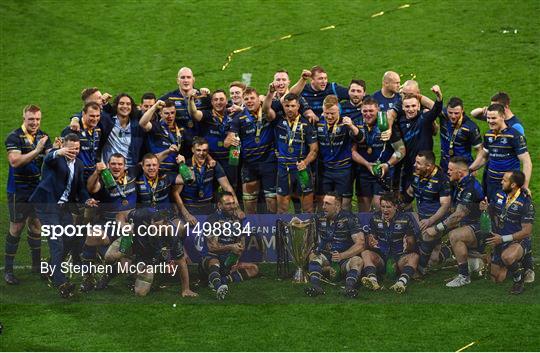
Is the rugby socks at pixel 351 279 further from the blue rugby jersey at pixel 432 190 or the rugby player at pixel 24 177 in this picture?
the rugby player at pixel 24 177

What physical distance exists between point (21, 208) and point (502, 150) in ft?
18.4

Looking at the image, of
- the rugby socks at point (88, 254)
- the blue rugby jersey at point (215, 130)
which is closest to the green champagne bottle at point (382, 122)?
the blue rugby jersey at point (215, 130)

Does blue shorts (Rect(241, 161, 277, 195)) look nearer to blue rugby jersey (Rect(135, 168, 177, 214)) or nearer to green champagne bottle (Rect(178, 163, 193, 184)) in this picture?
green champagne bottle (Rect(178, 163, 193, 184))

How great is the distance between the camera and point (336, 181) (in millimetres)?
16281

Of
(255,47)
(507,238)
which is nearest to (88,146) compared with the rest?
(507,238)

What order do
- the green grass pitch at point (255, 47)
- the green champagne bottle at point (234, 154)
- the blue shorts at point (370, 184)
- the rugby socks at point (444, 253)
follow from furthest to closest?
the green grass pitch at point (255, 47) → the green champagne bottle at point (234, 154) → the blue shorts at point (370, 184) → the rugby socks at point (444, 253)

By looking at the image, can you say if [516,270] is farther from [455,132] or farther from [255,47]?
[255,47]

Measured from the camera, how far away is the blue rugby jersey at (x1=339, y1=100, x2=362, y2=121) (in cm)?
1639

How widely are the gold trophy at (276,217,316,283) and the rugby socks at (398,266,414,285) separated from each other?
1.07 meters

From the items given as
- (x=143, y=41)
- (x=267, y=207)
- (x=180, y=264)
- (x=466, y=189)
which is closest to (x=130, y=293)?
(x=180, y=264)

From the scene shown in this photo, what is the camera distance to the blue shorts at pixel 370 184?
1616 centimetres

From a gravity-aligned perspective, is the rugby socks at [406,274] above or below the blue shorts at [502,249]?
below

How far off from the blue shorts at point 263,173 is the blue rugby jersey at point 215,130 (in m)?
0.36

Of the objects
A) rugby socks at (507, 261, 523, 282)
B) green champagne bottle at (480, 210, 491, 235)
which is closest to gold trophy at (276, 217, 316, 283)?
green champagne bottle at (480, 210, 491, 235)
